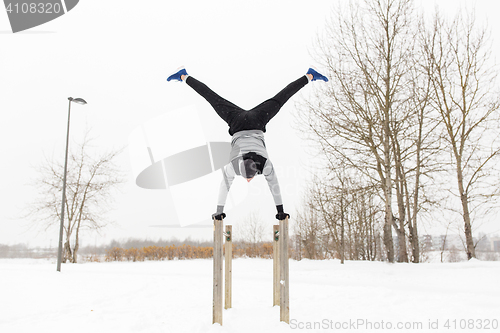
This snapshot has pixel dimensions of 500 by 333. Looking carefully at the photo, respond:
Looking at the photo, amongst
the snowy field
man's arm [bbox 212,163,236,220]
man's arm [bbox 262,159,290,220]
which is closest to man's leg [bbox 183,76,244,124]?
man's arm [bbox 212,163,236,220]

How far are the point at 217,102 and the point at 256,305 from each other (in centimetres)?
319

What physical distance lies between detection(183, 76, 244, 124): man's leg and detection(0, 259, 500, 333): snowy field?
8.28 ft

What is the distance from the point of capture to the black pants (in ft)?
11.6

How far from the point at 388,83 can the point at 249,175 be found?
755 cm

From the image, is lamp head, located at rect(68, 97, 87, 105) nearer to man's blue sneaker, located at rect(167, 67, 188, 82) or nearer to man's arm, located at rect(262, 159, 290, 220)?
man's blue sneaker, located at rect(167, 67, 188, 82)

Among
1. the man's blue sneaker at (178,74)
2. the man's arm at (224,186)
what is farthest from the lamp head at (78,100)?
the man's arm at (224,186)

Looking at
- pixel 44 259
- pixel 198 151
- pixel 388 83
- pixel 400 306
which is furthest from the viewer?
pixel 44 259

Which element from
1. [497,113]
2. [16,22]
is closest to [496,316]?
[497,113]

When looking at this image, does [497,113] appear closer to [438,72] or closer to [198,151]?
[438,72]

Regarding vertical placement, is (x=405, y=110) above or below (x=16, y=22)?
below

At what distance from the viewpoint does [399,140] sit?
9.38 m

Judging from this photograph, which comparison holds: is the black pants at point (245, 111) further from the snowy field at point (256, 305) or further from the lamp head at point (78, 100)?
the lamp head at point (78, 100)

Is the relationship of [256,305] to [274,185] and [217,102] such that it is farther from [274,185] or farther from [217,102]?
[217,102]

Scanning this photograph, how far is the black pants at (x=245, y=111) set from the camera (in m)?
3.53
